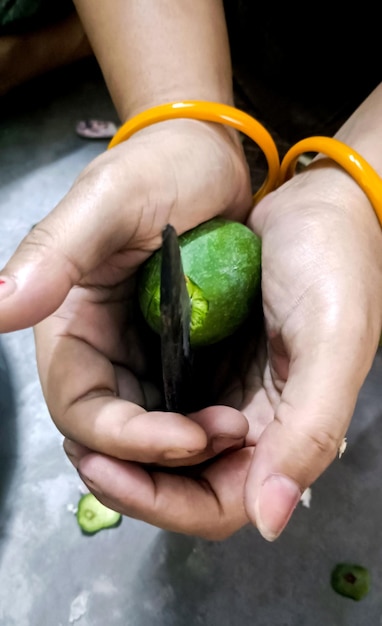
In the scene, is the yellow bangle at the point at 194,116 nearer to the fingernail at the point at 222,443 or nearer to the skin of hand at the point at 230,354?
the skin of hand at the point at 230,354

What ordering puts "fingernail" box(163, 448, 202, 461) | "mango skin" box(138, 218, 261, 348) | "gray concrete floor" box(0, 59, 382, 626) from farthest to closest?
1. "gray concrete floor" box(0, 59, 382, 626)
2. "mango skin" box(138, 218, 261, 348)
3. "fingernail" box(163, 448, 202, 461)

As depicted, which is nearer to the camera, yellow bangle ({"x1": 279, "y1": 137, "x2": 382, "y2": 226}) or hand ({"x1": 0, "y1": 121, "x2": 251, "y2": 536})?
hand ({"x1": 0, "y1": 121, "x2": 251, "y2": 536})

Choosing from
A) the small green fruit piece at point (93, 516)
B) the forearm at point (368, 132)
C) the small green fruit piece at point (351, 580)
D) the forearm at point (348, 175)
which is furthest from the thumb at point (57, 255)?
the small green fruit piece at point (351, 580)

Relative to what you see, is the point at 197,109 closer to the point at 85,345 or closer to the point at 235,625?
the point at 85,345

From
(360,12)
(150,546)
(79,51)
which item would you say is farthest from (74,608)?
(79,51)

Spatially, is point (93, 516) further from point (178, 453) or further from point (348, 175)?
point (348, 175)

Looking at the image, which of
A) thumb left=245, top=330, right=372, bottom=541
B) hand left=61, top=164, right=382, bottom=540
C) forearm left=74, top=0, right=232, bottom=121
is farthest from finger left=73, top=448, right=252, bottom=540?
forearm left=74, top=0, right=232, bottom=121

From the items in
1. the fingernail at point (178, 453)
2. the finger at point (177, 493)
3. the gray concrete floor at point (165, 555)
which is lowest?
the gray concrete floor at point (165, 555)

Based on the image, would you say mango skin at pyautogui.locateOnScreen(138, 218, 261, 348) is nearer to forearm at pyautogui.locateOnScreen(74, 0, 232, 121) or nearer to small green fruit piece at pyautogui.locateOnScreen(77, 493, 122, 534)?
forearm at pyautogui.locateOnScreen(74, 0, 232, 121)
